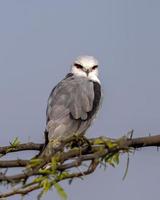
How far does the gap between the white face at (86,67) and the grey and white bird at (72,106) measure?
0.57 meters

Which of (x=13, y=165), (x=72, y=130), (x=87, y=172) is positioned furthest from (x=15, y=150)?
(x=72, y=130)

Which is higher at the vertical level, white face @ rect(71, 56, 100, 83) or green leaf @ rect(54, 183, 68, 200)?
white face @ rect(71, 56, 100, 83)

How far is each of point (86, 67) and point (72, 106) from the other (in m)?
1.75

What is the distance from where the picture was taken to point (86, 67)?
7590 mm

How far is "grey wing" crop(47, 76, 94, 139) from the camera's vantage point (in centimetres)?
560

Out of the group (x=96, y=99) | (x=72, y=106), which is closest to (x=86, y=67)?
(x=96, y=99)

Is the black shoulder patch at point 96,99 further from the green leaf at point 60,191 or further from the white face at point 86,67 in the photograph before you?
the green leaf at point 60,191

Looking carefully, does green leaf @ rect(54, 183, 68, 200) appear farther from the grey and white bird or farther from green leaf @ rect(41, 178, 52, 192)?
the grey and white bird

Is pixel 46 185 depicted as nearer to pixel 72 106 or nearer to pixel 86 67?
pixel 72 106

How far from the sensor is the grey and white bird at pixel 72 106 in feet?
18.2

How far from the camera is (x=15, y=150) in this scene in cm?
269

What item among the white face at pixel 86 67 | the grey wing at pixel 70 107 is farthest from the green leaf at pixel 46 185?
the white face at pixel 86 67

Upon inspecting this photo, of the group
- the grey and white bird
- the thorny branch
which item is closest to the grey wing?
the grey and white bird

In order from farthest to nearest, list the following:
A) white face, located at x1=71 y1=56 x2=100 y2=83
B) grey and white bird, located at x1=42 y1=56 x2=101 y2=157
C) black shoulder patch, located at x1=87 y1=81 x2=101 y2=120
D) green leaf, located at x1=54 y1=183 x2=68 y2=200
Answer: white face, located at x1=71 y1=56 x2=100 y2=83 < black shoulder patch, located at x1=87 y1=81 x2=101 y2=120 < grey and white bird, located at x1=42 y1=56 x2=101 y2=157 < green leaf, located at x1=54 y1=183 x2=68 y2=200
